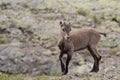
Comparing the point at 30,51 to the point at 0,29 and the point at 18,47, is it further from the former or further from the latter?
the point at 0,29

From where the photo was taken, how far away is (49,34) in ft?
64.0

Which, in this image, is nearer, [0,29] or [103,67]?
[103,67]

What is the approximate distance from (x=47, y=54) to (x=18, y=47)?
1.15 meters

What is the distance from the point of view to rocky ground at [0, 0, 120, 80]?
57.2 ft

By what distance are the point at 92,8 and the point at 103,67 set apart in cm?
536

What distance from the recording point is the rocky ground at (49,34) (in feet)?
57.2

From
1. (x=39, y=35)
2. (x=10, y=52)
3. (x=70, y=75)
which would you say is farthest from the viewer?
(x=39, y=35)

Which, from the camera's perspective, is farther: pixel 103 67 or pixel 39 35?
pixel 39 35

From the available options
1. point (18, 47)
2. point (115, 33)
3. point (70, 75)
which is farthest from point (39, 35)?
point (70, 75)

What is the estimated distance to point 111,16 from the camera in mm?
21125

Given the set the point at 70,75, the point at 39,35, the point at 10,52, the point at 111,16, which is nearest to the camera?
the point at 70,75

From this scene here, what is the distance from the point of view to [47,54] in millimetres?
18250

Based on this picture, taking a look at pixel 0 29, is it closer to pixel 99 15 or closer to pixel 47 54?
pixel 47 54

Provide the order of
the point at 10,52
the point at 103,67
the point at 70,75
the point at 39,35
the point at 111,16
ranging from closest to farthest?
the point at 70,75 < the point at 103,67 < the point at 10,52 < the point at 39,35 < the point at 111,16
